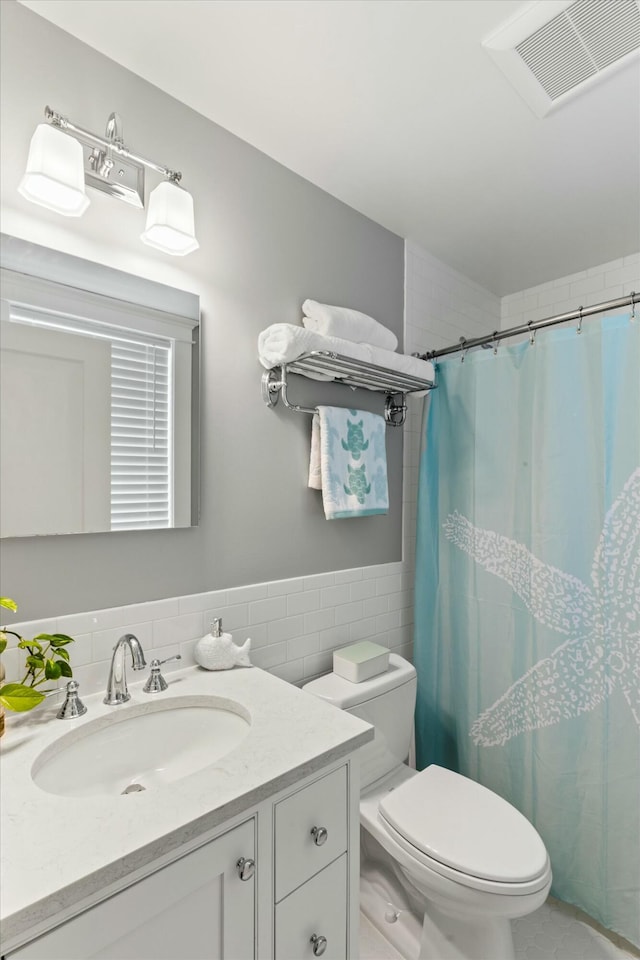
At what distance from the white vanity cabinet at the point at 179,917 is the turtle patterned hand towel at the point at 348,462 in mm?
970

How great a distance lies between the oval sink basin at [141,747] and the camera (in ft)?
3.18

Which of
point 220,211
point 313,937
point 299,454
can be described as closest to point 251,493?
point 299,454

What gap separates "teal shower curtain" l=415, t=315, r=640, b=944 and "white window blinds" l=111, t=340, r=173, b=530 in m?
1.14

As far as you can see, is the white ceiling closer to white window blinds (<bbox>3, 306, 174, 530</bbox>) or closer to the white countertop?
white window blinds (<bbox>3, 306, 174, 530</bbox>)

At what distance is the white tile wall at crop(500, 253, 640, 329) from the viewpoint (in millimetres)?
2219

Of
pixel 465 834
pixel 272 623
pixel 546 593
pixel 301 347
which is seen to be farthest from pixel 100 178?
pixel 465 834

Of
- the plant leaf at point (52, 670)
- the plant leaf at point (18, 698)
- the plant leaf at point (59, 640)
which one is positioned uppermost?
the plant leaf at point (59, 640)

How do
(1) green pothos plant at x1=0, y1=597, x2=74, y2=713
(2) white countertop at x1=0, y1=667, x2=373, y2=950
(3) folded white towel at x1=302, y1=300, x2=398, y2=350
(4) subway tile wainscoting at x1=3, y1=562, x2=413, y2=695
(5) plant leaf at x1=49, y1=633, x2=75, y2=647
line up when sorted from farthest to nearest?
(3) folded white towel at x1=302, y1=300, x2=398, y2=350
(4) subway tile wainscoting at x1=3, y1=562, x2=413, y2=695
(5) plant leaf at x1=49, y1=633, x2=75, y2=647
(1) green pothos plant at x1=0, y1=597, x2=74, y2=713
(2) white countertop at x1=0, y1=667, x2=373, y2=950

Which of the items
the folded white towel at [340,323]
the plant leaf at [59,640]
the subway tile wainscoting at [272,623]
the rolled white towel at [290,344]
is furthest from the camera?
the folded white towel at [340,323]

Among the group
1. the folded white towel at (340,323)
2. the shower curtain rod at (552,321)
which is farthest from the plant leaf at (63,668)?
the shower curtain rod at (552,321)

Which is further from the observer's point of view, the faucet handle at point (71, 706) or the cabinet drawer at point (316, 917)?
the faucet handle at point (71, 706)

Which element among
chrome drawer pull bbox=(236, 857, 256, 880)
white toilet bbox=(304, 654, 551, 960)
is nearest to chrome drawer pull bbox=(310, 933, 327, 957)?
chrome drawer pull bbox=(236, 857, 256, 880)

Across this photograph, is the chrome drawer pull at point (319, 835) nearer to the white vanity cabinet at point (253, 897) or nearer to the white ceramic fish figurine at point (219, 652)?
the white vanity cabinet at point (253, 897)

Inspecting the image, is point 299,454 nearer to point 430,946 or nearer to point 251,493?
point 251,493
